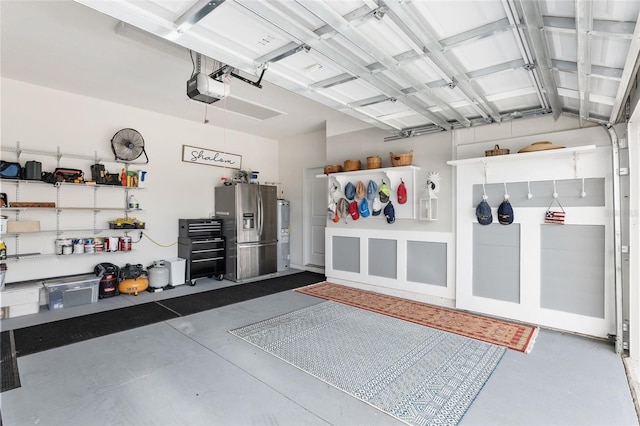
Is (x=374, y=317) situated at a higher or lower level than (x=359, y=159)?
lower

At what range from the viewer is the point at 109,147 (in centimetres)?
523

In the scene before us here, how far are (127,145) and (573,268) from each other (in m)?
6.53

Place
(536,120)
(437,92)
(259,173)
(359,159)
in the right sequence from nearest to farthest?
(437,92)
(536,120)
(359,159)
(259,173)

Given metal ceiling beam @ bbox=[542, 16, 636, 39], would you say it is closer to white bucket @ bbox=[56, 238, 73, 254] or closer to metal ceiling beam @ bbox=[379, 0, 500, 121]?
metal ceiling beam @ bbox=[379, 0, 500, 121]

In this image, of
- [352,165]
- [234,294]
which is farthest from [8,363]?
[352,165]

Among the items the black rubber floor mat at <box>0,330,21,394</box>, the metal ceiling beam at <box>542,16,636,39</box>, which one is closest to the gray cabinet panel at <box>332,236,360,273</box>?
the metal ceiling beam at <box>542,16,636,39</box>

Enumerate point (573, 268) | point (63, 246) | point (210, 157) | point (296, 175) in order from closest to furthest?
point (573, 268), point (63, 246), point (210, 157), point (296, 175)

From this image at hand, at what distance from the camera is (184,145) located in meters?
6.13

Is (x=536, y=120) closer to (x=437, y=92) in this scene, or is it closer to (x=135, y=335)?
(x=437, y=92)

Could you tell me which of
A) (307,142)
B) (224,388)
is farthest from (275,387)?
(307,142)

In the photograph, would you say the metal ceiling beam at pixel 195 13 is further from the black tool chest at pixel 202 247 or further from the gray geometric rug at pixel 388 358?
the black tool chest at pixel 202 247

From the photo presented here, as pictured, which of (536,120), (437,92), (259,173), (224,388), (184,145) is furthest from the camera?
(259,173)

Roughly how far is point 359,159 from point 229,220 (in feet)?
9.24

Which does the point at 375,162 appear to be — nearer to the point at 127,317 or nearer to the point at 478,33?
the point at 478,33
